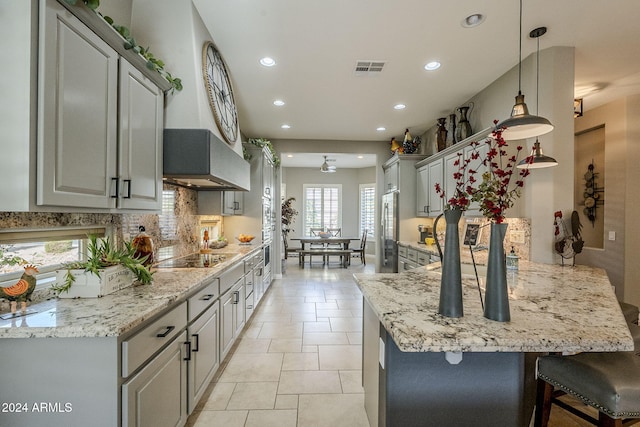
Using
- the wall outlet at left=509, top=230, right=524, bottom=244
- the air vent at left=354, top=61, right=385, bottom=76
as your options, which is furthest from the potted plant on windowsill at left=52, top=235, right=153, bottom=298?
the wall outlet at left=509, top=230, right=524, bottom=244

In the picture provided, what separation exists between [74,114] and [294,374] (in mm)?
2380

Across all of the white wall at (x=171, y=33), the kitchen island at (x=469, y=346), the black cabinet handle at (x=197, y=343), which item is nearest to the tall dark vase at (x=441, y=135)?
the kitchen island at (x=469, y=346)

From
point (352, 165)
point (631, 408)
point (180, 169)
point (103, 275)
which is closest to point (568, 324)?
point (631, 408)

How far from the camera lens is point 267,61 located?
322cm

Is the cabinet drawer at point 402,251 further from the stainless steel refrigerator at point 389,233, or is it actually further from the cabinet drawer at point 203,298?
the cabinet drawer at point 203,298

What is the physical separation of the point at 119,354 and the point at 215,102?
2.12 metres

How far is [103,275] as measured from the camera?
1562 mm

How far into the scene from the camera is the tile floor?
2.04 m

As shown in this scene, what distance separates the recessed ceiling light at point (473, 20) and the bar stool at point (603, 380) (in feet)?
8.22

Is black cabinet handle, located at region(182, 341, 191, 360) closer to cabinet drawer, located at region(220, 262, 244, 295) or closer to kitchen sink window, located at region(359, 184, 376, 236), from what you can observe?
cabinet drawer, located at region(220, 262, 244, 295)

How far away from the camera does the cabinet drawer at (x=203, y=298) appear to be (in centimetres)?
193

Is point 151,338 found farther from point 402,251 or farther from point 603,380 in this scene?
point 402,251

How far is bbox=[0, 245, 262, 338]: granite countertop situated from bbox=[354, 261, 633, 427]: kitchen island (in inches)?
41.5

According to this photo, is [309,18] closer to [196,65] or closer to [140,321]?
[196,65]
